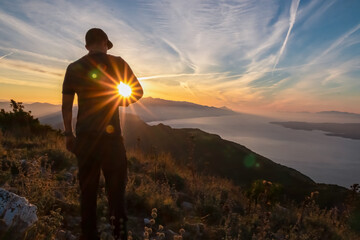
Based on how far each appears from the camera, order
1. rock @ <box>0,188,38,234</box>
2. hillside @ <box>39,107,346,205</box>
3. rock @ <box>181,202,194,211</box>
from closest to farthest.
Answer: rock @ <box>0,188,38,234</box>, rock @ <box>181,202,194,211</box>, hillside @ <box>39,107,346,205</box>

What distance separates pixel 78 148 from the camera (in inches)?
92.9

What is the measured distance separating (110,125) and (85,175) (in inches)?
23.4

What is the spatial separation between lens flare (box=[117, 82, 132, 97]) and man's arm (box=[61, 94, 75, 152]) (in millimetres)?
492

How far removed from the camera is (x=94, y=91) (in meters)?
2.38

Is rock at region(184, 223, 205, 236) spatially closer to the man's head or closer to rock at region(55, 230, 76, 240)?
rock at region(55, 230, 76, 240)

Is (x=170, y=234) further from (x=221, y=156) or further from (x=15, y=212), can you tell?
(x=221, y=156)

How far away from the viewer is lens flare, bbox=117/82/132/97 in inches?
98.2

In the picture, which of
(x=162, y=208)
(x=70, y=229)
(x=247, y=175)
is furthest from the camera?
(x=247, y=175)

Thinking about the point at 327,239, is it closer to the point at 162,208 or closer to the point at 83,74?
the point at 162,208

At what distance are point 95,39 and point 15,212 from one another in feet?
5.85

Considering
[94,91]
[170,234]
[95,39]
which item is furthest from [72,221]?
[95,39]

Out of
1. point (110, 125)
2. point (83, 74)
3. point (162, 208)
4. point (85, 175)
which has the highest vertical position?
point (83, 74)

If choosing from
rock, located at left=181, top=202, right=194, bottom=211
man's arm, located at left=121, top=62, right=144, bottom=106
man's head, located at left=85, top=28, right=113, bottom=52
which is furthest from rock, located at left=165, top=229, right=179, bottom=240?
man's head, located at left=85, top=28, right=113, bottom=52

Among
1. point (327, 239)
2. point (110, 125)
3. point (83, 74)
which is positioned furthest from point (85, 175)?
point (327, 239)
